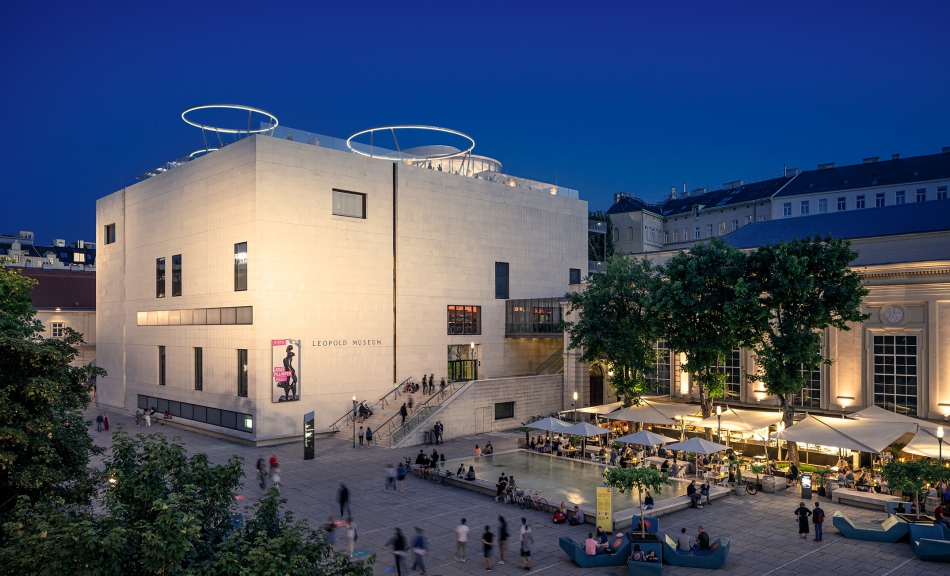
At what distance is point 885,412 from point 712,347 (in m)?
8.28

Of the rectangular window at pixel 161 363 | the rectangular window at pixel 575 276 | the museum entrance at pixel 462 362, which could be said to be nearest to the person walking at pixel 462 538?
the museum entrance at pixel 462 362

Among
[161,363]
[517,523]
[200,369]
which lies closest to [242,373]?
[200,369]

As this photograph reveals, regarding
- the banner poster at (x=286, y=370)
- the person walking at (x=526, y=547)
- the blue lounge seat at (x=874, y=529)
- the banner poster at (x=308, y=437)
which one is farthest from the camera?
the banner poster at (x=286, y=370)

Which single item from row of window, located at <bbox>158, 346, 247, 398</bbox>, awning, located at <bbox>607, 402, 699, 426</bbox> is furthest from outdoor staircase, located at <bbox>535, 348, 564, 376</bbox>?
row of window, located at <bbox>158, 346, 247, 398</bbox>

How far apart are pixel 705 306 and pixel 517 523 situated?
49.0ft

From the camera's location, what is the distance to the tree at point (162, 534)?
845cm

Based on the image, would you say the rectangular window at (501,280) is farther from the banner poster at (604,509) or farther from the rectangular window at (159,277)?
the banner poster at (604,509)

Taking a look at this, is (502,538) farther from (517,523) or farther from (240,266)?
(240,266)

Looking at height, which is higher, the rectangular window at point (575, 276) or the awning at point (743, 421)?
the rectangular window at point (575, 276)

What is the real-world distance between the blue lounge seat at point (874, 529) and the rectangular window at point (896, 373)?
1448cm

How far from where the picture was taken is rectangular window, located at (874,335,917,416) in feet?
111

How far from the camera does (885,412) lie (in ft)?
102

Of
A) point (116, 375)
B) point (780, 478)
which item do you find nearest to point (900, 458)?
point (780, 478)

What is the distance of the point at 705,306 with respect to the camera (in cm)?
3244
